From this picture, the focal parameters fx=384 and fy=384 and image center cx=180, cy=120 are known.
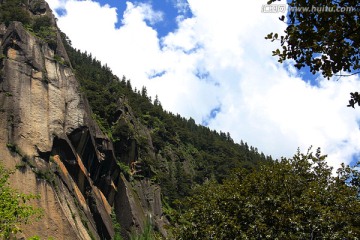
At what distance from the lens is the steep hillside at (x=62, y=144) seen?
1612 inches

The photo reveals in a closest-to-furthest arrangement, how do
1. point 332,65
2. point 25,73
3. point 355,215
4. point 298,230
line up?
point 332,65 → point 298,230 → point 355,215 → point 25,73

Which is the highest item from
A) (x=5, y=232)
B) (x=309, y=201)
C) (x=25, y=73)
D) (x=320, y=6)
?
(x=25, y=73)

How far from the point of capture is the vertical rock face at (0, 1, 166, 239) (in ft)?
132

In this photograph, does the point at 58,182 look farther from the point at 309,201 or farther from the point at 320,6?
the point at 320,6

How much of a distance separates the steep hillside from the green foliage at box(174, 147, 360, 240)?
520cm

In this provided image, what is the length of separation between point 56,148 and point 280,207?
34.6m

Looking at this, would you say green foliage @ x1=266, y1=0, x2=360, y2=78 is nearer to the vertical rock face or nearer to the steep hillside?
the steep hillside

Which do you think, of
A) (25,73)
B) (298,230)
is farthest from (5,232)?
(25,73)

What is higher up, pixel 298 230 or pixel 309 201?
pixel 309 201

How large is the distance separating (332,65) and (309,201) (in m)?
13.0

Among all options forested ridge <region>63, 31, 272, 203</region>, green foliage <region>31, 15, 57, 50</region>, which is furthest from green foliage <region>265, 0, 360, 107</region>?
forested ridge <region>63, 31, 272, 203</region>

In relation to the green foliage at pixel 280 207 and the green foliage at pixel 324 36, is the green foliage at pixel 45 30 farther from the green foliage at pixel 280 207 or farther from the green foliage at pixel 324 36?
the green foliage at pixel 324 36

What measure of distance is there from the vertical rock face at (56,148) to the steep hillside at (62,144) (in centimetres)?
10

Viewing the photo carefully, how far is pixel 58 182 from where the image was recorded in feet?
143
